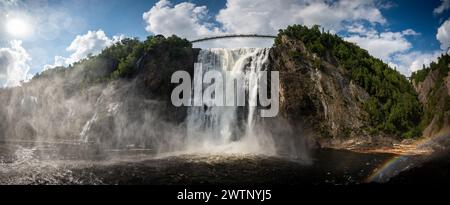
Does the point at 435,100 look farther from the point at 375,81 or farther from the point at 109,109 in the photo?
the point at 109,109

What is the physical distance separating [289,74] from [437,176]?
89.8 feet

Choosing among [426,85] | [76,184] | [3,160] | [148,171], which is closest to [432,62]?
[426,85]

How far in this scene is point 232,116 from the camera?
4741 centimetres

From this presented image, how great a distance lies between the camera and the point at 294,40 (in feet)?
169

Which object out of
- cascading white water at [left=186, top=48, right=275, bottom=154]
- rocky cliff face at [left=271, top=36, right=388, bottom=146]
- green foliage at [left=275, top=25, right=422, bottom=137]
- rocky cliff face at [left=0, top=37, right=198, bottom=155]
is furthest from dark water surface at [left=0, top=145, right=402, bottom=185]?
rocky cliff face at [left=0, top=37, right=198, bottom=155]

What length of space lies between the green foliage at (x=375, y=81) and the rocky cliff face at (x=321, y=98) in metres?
1.07

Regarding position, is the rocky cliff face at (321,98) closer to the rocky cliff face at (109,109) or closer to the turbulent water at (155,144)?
the turbulent water at (155,144)

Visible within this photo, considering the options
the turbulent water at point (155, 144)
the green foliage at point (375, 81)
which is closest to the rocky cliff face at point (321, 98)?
the green foliage at point (375, 81)

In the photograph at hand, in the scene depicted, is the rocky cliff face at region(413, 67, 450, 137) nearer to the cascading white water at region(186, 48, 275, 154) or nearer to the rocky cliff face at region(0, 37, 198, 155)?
the cascading white water at region(186, 48, 275, 154)

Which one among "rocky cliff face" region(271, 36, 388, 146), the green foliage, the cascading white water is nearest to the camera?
"rocky cliff face" region(271, 36, 388, 146)

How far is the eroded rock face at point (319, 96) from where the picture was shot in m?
44.2

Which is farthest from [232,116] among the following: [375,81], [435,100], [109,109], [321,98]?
[435,100]

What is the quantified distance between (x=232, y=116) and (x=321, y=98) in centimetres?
1182

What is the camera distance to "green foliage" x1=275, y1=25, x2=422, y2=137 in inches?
1752
